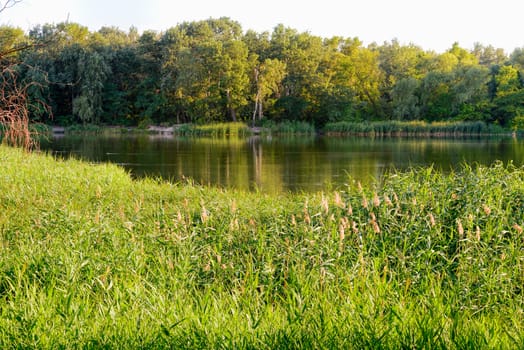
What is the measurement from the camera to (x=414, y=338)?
11.7 ft

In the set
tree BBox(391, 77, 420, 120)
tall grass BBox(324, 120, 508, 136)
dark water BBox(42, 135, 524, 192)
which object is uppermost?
tree BBox(391, 77, 420, 120)

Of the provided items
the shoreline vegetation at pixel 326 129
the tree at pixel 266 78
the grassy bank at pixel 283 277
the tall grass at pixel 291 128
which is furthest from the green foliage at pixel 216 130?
the grassy bank at pixel 283 277

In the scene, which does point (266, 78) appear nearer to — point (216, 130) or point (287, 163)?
point (216, 130)

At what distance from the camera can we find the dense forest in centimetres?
5203

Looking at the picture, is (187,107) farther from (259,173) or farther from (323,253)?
(323,253)

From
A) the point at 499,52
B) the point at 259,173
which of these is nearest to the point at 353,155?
the point at 259,173

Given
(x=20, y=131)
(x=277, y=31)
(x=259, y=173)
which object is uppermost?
(x=277, y=31)

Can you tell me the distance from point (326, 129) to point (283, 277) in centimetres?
4884

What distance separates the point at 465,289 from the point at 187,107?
52349 mm

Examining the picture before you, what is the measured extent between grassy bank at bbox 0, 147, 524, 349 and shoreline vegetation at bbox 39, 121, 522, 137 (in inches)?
1605

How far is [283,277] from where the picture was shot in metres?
5.73

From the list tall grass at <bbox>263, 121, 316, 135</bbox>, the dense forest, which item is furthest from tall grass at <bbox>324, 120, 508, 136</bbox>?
tall grass at <bbox>263, 121, 316, 135</bbox>

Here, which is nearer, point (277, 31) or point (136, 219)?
point (136, 219)

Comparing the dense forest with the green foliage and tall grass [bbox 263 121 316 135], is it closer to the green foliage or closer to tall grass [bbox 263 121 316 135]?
tall grass [bbox 263 121 316 135]
